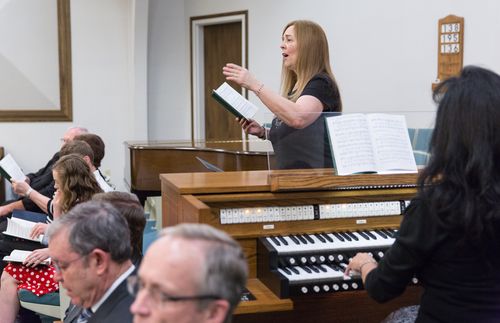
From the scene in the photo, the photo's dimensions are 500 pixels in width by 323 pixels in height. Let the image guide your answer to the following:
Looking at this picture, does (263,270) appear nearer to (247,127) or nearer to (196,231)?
(247,127)

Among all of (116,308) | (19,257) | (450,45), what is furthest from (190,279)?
(450,45)

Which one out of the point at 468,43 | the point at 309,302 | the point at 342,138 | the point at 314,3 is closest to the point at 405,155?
the point at 342,138

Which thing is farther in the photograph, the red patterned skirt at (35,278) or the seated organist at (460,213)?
the red patterned skirt at (35,278)

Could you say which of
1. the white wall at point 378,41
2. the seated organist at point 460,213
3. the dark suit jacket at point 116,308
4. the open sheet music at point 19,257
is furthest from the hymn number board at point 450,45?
the dark suit jacket at point 116,308

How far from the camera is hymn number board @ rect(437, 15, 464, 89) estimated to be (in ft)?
17.2

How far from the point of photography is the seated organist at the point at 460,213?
63.9 inches

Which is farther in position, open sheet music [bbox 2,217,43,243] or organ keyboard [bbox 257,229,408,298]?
open sheet music [bbox 2,217,43,243]

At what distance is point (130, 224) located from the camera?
224 cm

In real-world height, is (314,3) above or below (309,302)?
above

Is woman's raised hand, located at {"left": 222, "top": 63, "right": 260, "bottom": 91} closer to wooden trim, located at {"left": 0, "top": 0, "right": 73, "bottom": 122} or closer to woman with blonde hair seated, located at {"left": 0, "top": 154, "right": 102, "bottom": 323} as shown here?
woman with blonde hair seated, located at {"left": 0, "top": 154, "right": 102, "bottom": 323}

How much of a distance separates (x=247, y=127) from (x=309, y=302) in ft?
2.88

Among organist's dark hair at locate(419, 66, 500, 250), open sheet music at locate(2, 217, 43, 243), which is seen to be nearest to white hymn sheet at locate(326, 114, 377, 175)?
organist's dark hair at locate(419, 66, 500, 250)

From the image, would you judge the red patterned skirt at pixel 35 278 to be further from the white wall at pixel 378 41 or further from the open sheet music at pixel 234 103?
the white wall at pixel 378 41

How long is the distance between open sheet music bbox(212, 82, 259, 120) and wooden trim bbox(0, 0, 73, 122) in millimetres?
4648
